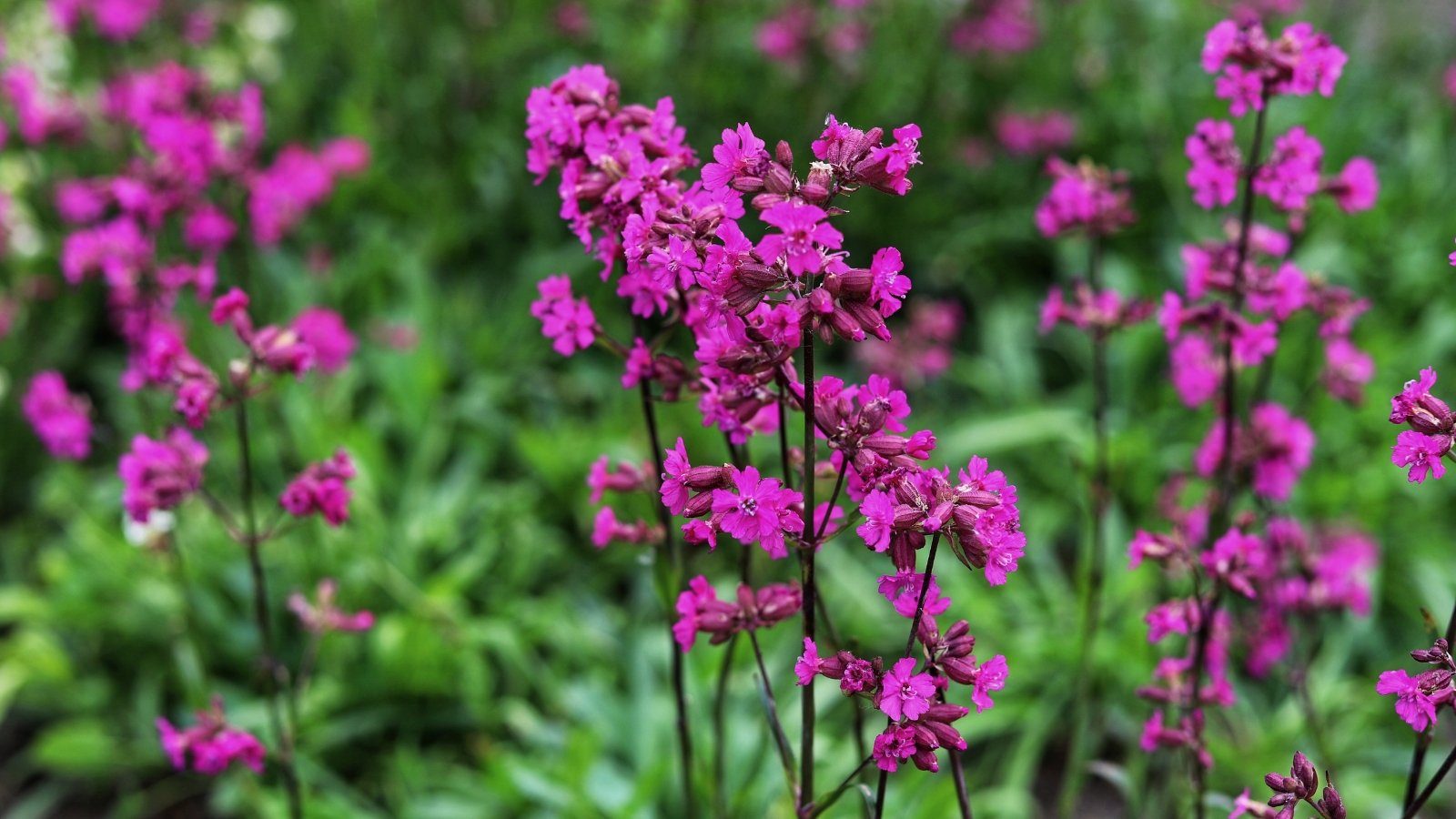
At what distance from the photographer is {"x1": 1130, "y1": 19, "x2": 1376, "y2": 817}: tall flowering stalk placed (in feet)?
7.27

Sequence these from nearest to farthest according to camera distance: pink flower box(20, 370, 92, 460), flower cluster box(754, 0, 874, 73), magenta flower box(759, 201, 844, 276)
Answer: magenta flower box(759, 201, 844, 276)
pink flower box(20, 370, 92, 460)
flower cluster box(754, 0, 874, 73)

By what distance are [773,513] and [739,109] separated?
4640 millimetres

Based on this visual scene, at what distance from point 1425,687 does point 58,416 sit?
343 centimetres

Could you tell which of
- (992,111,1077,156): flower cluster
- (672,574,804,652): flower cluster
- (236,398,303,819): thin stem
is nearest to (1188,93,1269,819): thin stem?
(672,574,804,652): flower cluster

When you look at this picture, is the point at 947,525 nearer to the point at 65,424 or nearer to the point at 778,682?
the point at 778,682


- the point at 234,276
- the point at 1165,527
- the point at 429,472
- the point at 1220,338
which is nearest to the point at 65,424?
the point at 429,472

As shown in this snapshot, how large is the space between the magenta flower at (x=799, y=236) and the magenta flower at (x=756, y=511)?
0.96 ft

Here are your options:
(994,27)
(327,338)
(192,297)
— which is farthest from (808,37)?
(192,297)

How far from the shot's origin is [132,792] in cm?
383

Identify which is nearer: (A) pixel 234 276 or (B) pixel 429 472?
(B) pixel 429 472

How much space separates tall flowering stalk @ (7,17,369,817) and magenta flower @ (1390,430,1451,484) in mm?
1875

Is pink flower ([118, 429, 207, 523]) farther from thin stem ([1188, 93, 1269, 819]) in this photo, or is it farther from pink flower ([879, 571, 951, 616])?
thin stem ([1188, 93, 1269, 819])

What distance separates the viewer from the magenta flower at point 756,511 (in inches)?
61.2

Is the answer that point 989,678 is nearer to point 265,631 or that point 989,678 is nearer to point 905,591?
point 905,591
